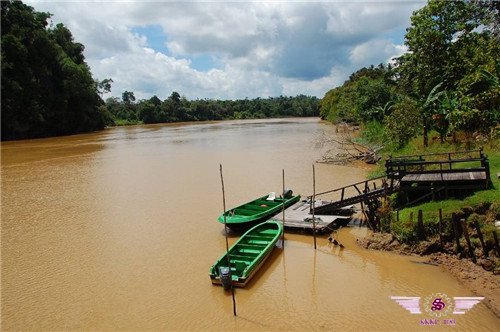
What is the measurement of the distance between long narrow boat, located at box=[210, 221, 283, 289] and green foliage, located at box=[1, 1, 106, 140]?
42.8 metres

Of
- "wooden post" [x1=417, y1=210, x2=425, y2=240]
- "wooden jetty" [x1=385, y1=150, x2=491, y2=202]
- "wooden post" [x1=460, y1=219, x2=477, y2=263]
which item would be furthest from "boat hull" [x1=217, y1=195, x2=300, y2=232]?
"wooden post" [x1=460, y1=219, x2=477, y2=263]

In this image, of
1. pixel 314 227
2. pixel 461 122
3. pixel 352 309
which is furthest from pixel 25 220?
pixel 461 122

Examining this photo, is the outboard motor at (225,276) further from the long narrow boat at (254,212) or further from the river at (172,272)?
the long narrow boat at (254,212)

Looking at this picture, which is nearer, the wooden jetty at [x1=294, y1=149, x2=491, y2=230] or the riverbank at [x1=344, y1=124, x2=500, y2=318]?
the riverbank at [x1=344, y1=124, x2=500, y2=318]

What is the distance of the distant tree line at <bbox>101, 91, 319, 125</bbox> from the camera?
92.9m

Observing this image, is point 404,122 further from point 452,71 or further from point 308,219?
point 308,219

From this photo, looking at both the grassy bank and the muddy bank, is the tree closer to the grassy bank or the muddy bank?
the grassy bank

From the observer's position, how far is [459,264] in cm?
944

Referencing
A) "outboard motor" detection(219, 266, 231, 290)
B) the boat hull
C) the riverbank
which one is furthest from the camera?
the boat hull

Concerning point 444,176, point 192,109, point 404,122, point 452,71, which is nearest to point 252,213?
point 444,176

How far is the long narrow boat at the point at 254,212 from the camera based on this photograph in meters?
12.8

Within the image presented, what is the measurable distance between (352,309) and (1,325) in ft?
24.8

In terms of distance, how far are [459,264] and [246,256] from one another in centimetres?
520

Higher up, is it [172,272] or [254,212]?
[254,212]
